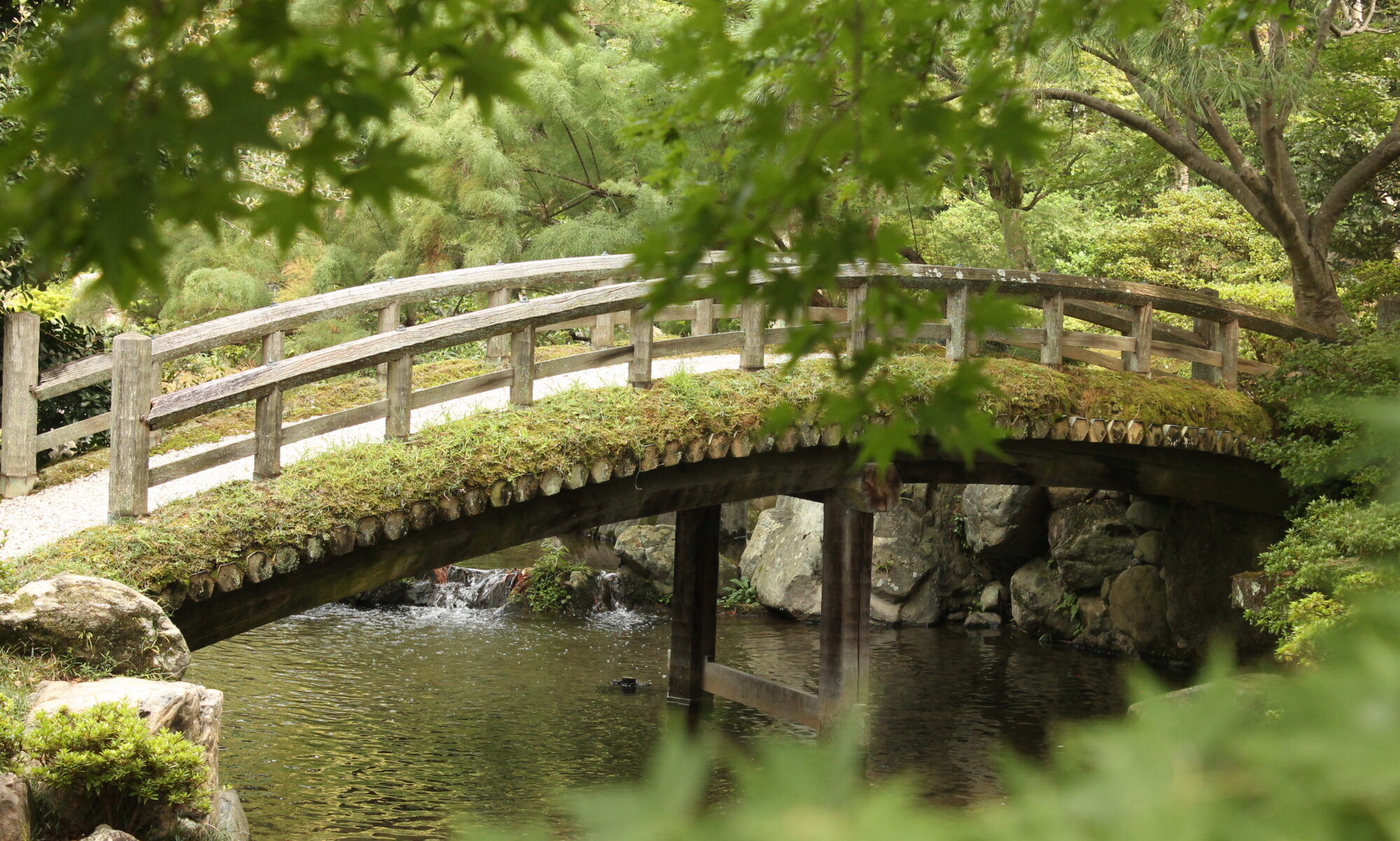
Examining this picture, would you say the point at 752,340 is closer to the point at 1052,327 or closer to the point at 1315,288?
the point at 1052,327

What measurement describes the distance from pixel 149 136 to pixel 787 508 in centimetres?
1582

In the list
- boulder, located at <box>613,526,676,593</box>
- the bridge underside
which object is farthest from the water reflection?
the bridge underside

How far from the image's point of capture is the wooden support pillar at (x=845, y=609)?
30.4 feet

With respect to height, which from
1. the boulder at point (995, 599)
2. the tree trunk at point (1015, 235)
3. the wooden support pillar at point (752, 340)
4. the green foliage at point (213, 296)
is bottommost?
the boulder at point (995, 599)

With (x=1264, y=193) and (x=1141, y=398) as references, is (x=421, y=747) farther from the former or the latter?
(x=1264, y=193)

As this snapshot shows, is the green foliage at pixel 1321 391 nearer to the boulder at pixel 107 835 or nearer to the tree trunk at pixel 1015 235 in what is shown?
the tree trunk at pixel 1015 235

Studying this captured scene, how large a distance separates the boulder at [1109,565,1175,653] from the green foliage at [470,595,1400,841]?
46.8 feet

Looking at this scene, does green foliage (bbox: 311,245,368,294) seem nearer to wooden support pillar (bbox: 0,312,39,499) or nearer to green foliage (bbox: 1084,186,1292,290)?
wooden support pillar (bbox: 0,312,39,499)

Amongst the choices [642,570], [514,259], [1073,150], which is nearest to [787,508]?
[642,570]

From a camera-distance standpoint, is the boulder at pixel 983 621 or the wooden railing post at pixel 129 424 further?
the boulder at pixel 983 621

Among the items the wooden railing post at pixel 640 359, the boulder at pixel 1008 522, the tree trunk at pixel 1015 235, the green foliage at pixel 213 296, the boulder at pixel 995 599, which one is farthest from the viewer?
the green foliage at pixel 213 296

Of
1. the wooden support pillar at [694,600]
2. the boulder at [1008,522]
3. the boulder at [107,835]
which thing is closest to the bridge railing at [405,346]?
the wooden support pillar at [694,600]

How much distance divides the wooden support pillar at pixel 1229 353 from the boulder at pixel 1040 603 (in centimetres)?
496

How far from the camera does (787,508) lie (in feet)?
56.2
